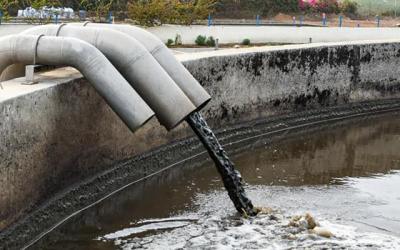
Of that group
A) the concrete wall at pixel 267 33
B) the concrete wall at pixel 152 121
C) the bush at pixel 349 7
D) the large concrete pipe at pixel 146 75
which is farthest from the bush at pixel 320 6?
the large concrete pipe at pixel 146 75

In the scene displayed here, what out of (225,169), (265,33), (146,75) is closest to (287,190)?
(225,169)

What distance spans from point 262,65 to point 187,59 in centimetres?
244

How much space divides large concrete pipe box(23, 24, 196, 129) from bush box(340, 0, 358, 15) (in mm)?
37904

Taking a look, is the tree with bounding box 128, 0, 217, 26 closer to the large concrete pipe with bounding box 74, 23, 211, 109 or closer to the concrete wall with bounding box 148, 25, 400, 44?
the concrete wall with bounding box 148, 25, 400, 44

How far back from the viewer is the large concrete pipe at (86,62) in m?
7.34

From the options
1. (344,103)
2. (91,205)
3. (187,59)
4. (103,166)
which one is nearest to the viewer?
(91,205)

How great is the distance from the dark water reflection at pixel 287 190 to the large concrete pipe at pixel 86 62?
1176mm

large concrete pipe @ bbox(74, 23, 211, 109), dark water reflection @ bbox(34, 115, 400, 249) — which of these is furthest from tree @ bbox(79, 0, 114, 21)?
large concrete pipe @ bbox(74, 23, 211, 109)

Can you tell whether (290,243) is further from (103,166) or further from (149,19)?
(149,19)

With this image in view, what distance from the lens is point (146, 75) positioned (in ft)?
25.5

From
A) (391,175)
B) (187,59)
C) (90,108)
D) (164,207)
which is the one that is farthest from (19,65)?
(391,175)

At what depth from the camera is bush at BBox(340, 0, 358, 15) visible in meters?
44.3

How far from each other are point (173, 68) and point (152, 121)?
1.65 meters

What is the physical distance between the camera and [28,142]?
6957mm
